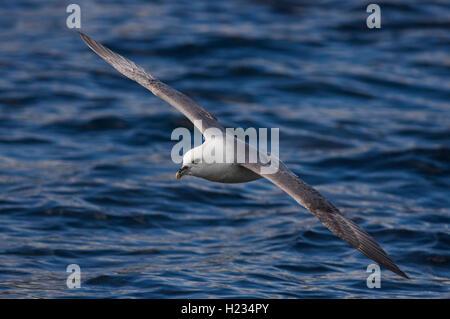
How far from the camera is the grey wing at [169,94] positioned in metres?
8.88

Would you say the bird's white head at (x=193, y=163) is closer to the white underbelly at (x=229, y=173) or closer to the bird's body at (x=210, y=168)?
the bird's body at (x=210, y=168)

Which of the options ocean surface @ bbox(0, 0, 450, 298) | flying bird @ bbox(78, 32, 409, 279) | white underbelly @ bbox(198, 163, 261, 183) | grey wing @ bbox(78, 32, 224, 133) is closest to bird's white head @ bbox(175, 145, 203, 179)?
flying bird @ bbox(78, 32, 409, 279)

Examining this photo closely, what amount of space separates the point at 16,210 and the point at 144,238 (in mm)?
1840

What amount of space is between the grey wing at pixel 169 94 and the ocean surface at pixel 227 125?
1.67 meters

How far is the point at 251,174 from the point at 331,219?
1.36m

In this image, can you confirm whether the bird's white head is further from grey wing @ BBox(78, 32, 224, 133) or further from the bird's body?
grey wing @ BBox(78, 32, 224, 133)

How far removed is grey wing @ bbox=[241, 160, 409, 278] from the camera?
6934mm

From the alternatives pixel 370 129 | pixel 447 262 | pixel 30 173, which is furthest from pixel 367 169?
pixel 30 173

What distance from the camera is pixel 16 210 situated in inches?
413

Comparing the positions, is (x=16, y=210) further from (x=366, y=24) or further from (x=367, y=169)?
(x=366, y=24)

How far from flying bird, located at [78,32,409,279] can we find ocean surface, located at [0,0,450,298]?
130cm

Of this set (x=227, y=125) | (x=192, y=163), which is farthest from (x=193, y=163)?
(x=227, y=125)
